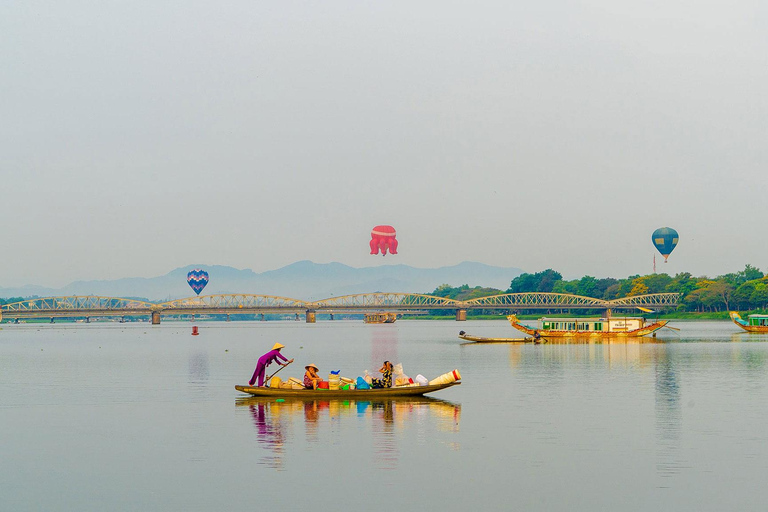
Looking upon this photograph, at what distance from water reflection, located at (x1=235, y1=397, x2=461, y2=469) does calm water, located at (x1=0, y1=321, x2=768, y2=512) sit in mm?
91

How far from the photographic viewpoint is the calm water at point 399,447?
22.7 m

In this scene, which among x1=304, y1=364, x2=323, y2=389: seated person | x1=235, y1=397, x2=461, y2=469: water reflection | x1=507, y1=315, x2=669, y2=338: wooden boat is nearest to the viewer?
x1=235, y1=397, x2=461, y2=469: water reflection

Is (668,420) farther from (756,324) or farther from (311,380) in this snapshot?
(756,324)

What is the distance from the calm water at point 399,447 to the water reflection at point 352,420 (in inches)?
3.6

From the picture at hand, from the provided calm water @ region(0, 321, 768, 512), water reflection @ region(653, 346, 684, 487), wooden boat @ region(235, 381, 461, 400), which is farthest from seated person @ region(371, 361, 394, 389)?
water reflection @ region(653, 346, 684, 487)

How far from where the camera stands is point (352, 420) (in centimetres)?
3572

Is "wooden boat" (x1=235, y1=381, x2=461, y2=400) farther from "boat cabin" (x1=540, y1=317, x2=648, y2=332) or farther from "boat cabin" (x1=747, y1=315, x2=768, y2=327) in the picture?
"boat cabin" (x1=747, y1=315, x2=768, y2=327)

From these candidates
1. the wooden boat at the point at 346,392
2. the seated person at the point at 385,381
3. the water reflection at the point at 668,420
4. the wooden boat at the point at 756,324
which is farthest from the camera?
the wooden boat at the point at 756,324

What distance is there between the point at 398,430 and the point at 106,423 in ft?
39.1

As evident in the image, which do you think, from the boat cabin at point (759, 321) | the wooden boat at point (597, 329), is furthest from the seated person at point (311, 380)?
the boat cabin at point (759, 321)

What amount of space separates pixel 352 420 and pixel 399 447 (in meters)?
6.54

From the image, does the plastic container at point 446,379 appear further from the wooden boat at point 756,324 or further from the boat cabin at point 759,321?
the boat cabin at point 759,321

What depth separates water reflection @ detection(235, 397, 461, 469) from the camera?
29.5 m

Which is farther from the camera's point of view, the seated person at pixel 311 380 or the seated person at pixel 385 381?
the seated person at pixel 385 381
